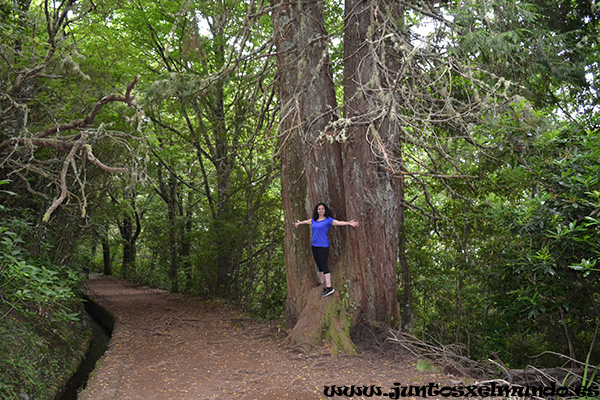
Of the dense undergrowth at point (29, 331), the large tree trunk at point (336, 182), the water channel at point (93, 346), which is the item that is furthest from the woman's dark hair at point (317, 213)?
the water channel at point (93, 346)

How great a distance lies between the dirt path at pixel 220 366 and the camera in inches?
214

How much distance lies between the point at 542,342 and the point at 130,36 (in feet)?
39.4

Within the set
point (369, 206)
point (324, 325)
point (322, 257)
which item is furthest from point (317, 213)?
point (324, 325)

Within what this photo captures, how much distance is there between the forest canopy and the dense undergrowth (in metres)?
0.13

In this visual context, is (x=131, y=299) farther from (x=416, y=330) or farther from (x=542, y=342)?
(x=542, y=342)

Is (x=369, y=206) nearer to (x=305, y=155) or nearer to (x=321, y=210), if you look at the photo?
(x=321, y=210)

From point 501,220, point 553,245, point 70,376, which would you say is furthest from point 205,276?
point 553,245

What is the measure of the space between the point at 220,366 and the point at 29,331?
289 centimetres

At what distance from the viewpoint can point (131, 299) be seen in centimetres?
1398

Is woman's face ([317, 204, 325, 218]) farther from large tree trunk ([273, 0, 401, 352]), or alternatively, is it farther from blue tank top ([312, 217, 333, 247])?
large tree trunk ([273, 0, 401, 352])

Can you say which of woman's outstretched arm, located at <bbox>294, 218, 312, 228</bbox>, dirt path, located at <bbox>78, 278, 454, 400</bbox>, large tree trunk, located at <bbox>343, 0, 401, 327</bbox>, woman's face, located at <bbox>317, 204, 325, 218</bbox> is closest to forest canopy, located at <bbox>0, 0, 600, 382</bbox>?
large tree trunk, located at <bbox>343, 0, 401, 327</bbox>

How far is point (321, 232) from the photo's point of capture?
700 cm

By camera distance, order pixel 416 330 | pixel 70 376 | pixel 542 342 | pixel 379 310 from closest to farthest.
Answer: pixel 379 310
pixel 70 376
pixel 542 342
pixel 416 330

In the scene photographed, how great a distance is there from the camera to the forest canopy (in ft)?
18.8
